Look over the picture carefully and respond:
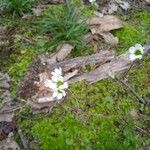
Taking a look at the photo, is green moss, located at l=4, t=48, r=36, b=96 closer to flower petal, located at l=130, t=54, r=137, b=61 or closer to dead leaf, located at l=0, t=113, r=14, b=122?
dead leaf, located at l=0, t=113, r=14, b=122

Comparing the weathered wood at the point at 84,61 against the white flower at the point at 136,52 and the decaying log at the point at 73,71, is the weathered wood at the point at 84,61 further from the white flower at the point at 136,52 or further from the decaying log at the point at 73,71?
the white flower at the point at 136,52

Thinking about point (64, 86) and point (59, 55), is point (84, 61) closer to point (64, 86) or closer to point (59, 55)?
point (59, 55)

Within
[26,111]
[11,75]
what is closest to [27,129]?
[26,111]

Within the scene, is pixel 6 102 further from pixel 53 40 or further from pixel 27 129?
pixel 53 40

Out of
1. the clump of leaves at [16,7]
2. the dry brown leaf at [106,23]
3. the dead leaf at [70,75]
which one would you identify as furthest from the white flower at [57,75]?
the clump of leaves at [16,7]

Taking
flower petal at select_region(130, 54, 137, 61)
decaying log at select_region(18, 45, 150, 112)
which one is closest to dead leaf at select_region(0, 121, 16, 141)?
decaying log at select_region(18, 45, 150, 112)

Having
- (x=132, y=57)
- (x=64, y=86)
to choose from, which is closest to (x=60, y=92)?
(x=64, y=86)
